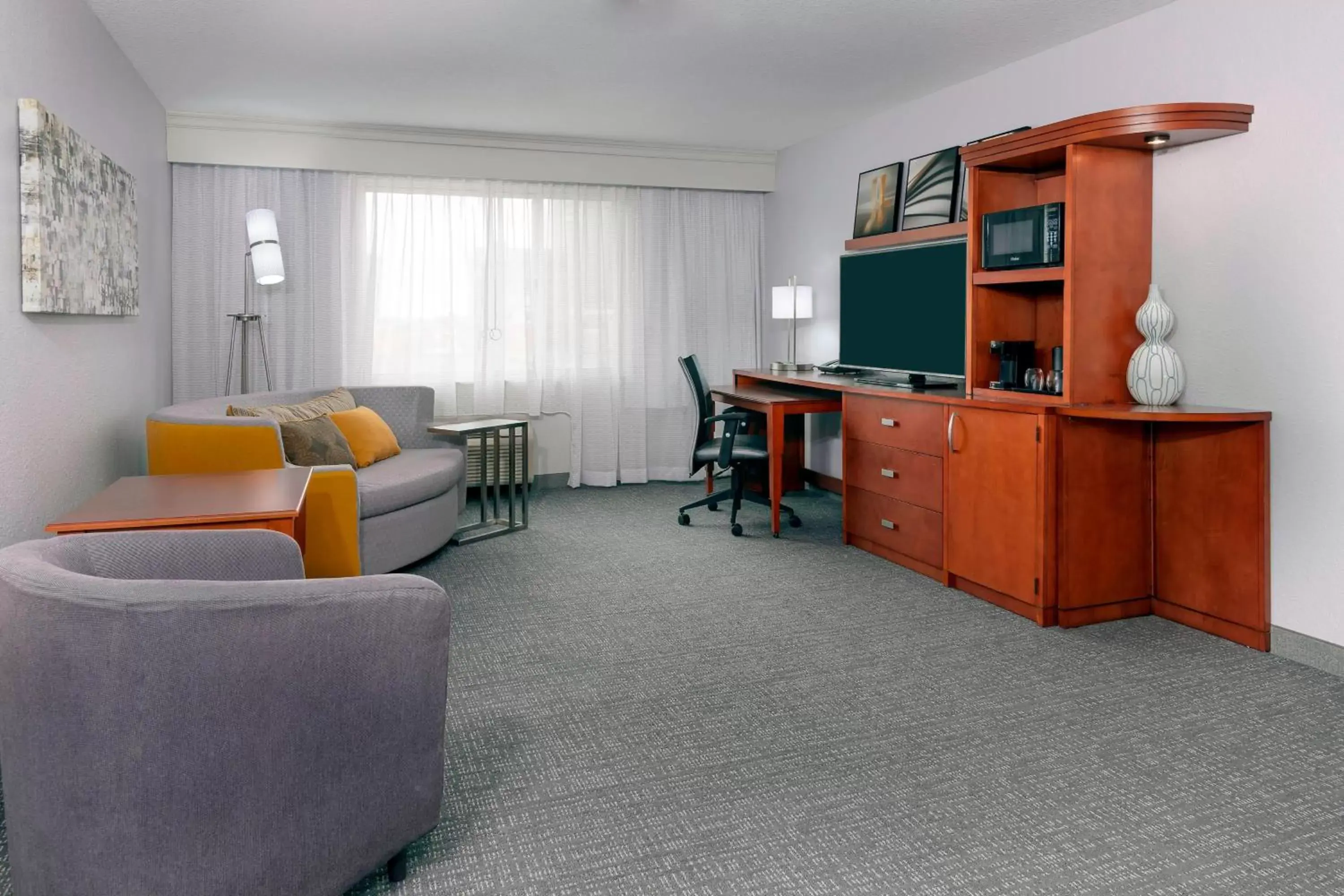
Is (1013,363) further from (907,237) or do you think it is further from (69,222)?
(69,222)

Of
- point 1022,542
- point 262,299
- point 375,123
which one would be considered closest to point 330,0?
point 375,123

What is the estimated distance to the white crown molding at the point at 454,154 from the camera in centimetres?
596

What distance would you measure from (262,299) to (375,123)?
1.37 meters

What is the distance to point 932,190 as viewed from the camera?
5.25 meters

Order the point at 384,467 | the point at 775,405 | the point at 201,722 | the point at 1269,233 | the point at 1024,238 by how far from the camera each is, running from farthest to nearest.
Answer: the point at 775,405 < the point at 384,467 < the point at 1024,238 < the point at 1269,233 < the point at 201,722

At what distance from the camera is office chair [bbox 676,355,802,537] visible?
534cm

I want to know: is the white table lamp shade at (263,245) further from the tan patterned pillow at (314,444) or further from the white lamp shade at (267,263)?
the tan patterned pillow at (314,444)

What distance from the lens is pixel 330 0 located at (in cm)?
384

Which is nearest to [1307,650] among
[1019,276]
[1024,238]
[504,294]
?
[1019,276]

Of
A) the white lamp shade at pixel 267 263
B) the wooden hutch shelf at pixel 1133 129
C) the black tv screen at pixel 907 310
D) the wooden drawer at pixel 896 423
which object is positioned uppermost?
the wooden hutch shelf at pixel 1133 129

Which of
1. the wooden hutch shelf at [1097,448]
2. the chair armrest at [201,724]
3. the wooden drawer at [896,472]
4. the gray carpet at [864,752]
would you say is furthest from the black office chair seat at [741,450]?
the chair armrest at [201,724]

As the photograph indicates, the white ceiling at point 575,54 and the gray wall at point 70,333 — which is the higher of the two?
the white ceiling at point 575,54

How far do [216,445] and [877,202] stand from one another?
3.93m

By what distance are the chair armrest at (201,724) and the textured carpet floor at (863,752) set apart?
42cm
